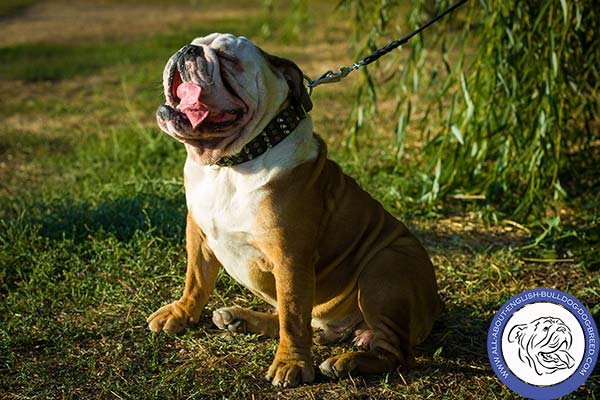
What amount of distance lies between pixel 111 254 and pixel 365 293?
1.50 metres

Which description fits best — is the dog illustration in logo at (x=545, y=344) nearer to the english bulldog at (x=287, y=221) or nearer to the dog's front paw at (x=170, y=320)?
the english bulldog at (x=287, y=221)

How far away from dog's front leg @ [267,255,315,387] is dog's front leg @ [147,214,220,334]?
46 cm

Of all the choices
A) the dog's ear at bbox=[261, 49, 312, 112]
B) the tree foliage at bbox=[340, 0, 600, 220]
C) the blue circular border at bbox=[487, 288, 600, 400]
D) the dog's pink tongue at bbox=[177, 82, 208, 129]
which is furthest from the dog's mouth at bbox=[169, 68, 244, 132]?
the tree foliage at bbox=[340, 0, 600, 220]

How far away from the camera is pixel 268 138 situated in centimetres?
271

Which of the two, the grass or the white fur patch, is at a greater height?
the white fur patch

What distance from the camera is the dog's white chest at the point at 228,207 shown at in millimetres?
2697

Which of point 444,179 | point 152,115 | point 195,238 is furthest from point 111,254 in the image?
point 152,115

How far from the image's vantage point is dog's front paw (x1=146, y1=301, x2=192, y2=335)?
3143 millimetres

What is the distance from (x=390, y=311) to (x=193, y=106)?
102cm

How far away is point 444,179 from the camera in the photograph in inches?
183

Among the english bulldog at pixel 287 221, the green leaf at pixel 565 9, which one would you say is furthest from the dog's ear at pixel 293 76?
the green leaf at pixel 565 9

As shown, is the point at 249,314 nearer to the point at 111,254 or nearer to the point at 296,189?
the point at 296,189

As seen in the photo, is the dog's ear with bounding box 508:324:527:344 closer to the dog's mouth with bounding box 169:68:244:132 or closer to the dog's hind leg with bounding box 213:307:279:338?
the dog's hind leg with bounding box 213:307:279:338

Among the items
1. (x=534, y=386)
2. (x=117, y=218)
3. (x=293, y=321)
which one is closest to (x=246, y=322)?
(x=293, y=321)
